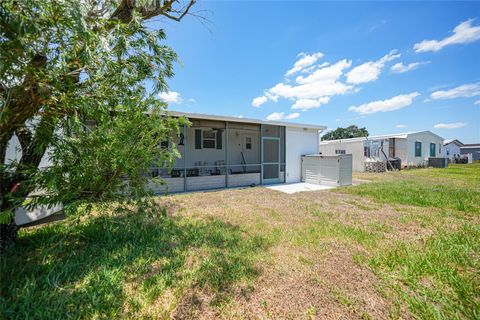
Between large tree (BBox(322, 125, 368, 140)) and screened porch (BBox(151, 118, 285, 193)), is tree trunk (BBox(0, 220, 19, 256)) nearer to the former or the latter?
screened porch (BBox(151, 118, 285, 193))

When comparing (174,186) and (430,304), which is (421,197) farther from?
(174,186)

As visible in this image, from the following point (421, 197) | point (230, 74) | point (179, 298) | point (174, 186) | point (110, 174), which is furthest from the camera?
point (230, 74)

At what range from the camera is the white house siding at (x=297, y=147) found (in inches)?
403

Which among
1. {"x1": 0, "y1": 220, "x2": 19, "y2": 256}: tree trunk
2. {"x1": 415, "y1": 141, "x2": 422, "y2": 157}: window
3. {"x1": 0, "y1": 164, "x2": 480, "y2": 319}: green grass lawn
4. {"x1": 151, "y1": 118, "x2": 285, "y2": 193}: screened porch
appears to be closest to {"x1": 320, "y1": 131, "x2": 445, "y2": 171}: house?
{"x1": 415, "y1": 141, "x2": 422, "y2": 157}: window

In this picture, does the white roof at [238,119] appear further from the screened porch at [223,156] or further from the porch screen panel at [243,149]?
the porch screen panel at [243,149]

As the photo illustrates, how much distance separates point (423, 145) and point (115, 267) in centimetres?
2653

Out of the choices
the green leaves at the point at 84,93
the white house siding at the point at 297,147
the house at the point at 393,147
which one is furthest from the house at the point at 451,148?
the green leaves at the point at 84,93

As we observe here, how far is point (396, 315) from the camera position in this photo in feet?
5.98

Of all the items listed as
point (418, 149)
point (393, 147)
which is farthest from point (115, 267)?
point (418, 149)

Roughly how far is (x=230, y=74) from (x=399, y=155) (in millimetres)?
17855

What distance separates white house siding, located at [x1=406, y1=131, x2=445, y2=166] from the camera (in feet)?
59.4

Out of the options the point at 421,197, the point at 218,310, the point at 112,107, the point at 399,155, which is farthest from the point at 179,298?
the point at 399,155

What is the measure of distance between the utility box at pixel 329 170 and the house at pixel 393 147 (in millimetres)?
8949

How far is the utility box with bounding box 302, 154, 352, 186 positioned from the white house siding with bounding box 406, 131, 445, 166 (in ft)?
45.1
